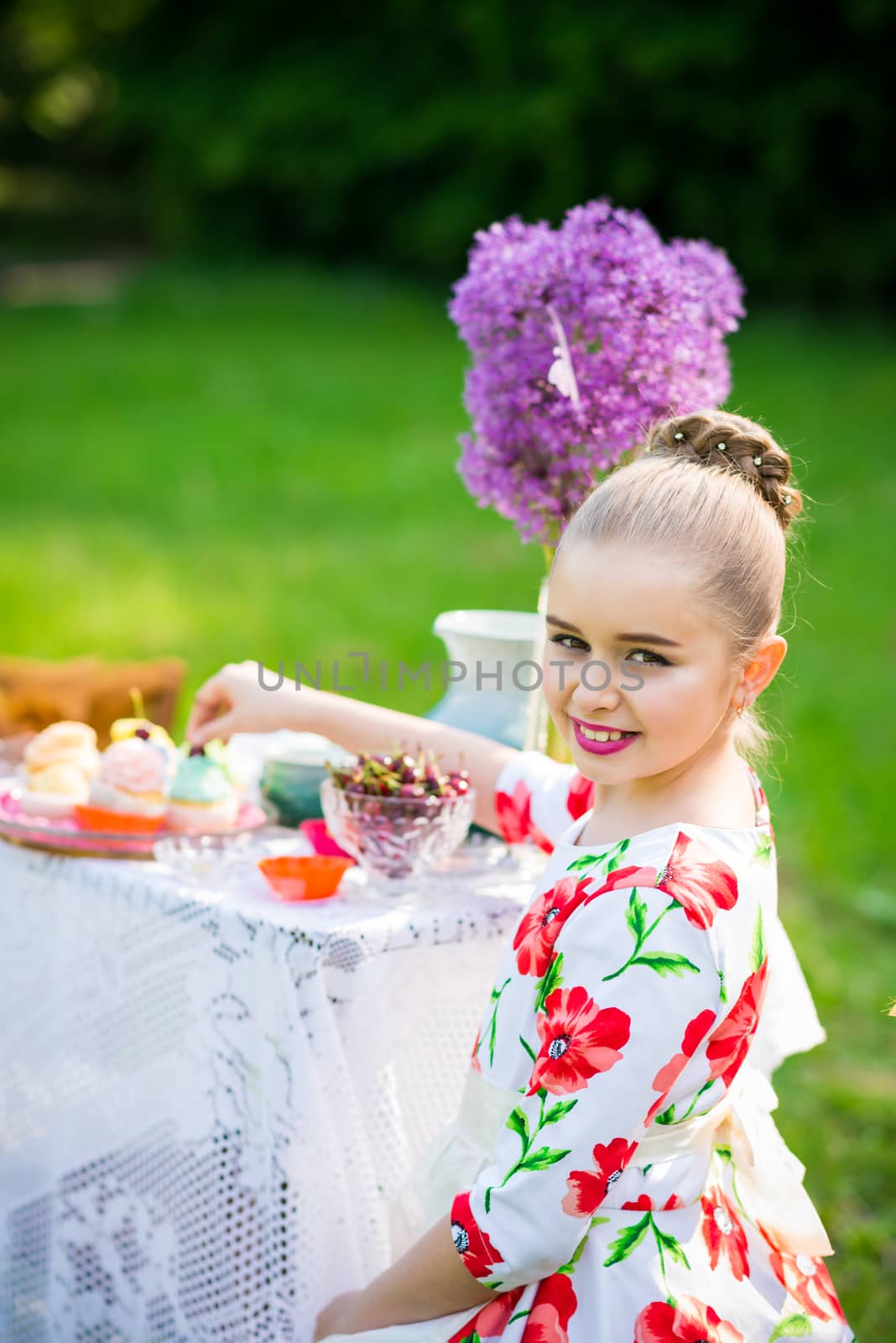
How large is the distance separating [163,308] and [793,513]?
11.3 metres

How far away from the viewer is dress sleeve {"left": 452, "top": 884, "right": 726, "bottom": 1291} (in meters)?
1.34

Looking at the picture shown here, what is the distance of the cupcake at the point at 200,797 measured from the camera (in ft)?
6.48

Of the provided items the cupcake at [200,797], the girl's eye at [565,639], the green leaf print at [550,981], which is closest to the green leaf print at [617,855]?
the green leaf print at [550,981]

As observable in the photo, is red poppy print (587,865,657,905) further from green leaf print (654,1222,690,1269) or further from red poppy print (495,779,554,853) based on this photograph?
red poppy print (495,779,554,853)

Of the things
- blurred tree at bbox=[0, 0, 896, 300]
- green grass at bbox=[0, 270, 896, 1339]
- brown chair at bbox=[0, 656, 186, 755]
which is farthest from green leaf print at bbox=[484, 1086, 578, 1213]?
blurred tree at bbox=[0, 0, 896, 300]

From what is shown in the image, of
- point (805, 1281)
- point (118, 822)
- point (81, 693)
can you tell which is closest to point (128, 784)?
point (118, 822)

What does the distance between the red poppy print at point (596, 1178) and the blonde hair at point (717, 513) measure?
0.50 metres

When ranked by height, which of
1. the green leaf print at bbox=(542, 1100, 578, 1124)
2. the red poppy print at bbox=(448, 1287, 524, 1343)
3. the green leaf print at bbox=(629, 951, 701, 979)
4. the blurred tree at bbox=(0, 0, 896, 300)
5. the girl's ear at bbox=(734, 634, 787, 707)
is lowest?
the red poppy print at bbox=(448, 1287, 524, 1343)

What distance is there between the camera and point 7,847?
2002 millimetres

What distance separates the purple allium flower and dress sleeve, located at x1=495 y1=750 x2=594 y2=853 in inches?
13.1

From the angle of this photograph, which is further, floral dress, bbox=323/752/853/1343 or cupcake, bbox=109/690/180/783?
cupcake, bbox=109/690/180/783

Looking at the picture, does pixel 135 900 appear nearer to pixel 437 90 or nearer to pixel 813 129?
pixel 813 129

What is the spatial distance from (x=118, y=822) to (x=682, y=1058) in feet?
2.98

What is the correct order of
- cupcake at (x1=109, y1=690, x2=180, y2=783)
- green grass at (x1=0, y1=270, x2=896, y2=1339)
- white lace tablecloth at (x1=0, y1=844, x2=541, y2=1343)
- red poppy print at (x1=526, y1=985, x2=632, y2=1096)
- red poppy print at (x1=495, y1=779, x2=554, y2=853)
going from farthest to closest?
green grass at (x1=0, y1=270, x2=896, y2=1339) → cupcake at (x1=109, y1=690, x2=180, y2=783) → red poppy print at (x1=495, y1=779, x2=554, y2=853) → white lace tablecloth at (x1=0, y1=844, x2=541, y2=1343) → red poppy print at (x1=526, y1=985, x2=632, y2=1096)
